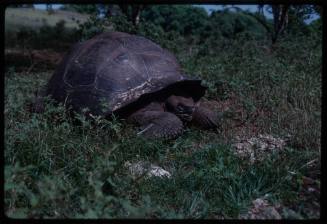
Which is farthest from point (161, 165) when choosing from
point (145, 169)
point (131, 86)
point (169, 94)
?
point (169, 94)

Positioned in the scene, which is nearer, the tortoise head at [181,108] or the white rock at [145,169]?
the white rock at [145,169]

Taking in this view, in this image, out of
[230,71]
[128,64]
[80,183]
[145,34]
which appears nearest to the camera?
[80,183]

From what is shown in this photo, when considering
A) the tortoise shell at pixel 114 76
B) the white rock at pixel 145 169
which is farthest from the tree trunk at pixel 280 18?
the white rock at pixel 145 169

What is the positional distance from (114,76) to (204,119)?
1.10 meters

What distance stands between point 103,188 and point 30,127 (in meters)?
0.98

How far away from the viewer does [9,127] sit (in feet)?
11.4

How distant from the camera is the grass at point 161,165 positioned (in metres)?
2.62

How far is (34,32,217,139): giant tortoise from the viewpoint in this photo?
432 centimetres

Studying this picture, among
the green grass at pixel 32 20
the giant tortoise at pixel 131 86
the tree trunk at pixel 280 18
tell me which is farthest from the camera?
the green grass at pixel 32 20

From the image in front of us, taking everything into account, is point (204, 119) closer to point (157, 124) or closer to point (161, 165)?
point (157, 124)

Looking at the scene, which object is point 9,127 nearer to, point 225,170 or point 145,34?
point 225,170

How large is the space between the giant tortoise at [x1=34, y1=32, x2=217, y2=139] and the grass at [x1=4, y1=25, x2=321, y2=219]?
0.21 m

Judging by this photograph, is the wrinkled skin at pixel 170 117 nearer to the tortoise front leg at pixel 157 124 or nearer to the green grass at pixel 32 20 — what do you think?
the tortoise front leg at pixel 157 124

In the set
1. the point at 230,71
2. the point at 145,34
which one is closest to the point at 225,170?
the point at 230,71
